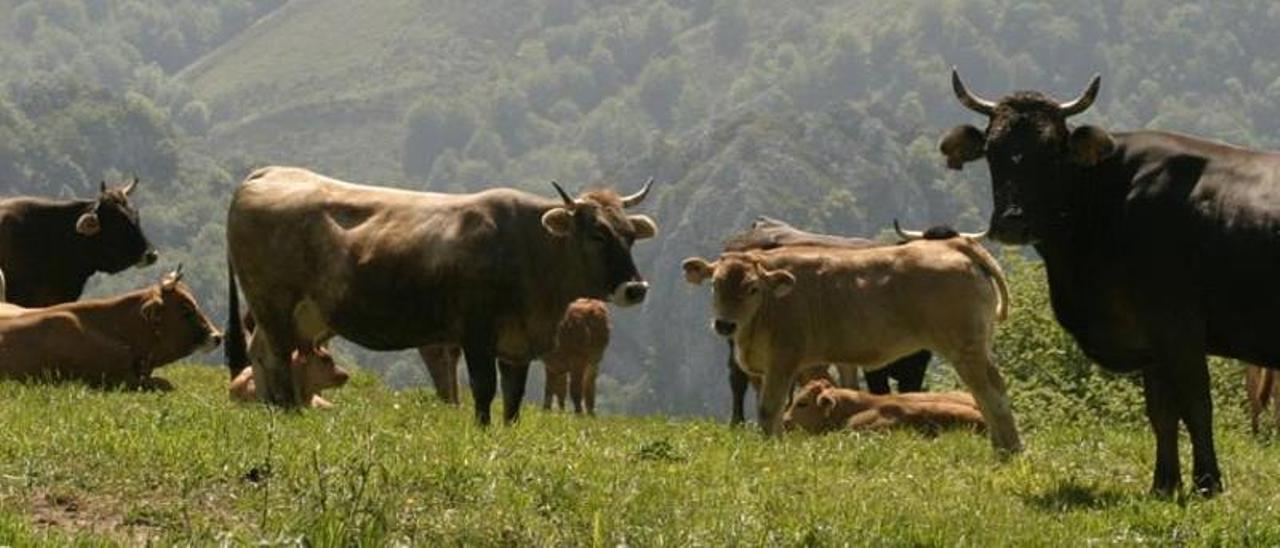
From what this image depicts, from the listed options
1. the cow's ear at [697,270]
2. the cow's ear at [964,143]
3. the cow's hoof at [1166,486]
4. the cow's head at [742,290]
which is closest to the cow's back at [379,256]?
the cow's head at [742,290]

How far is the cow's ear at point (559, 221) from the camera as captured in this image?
55.9ft

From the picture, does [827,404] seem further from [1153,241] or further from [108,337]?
[1153,241]

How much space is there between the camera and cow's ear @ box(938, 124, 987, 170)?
14.5 metres

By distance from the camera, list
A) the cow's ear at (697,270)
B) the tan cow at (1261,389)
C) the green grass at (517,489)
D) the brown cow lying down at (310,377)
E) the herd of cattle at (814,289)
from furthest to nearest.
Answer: the tan cow at (1261,389) → the brown cow lying down at (310,377) → the cow's ear at (697,270) → the herd of cattle at (814,289) → the green grass at (517,489)

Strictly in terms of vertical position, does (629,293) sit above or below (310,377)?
above

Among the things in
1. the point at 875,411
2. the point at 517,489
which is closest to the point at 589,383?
the point at 875,411

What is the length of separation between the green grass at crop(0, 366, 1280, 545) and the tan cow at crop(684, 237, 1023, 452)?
168 cm

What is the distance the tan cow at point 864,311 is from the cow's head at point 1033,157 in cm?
377

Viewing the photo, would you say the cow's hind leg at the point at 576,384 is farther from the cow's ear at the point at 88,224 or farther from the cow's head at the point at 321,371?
the cow's ear at the point at 88,224

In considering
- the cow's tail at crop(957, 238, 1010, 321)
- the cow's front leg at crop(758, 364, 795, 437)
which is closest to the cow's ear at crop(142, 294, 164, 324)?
the cow's front leg at crop(758, 364, 795, 437)

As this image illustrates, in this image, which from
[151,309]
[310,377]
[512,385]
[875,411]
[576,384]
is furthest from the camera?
[576,384]

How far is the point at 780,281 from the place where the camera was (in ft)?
60.7

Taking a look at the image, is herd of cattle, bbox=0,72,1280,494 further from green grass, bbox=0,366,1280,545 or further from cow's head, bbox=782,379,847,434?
green grass, bbox=0,366,1280,545

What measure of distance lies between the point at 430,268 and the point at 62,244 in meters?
14.0
